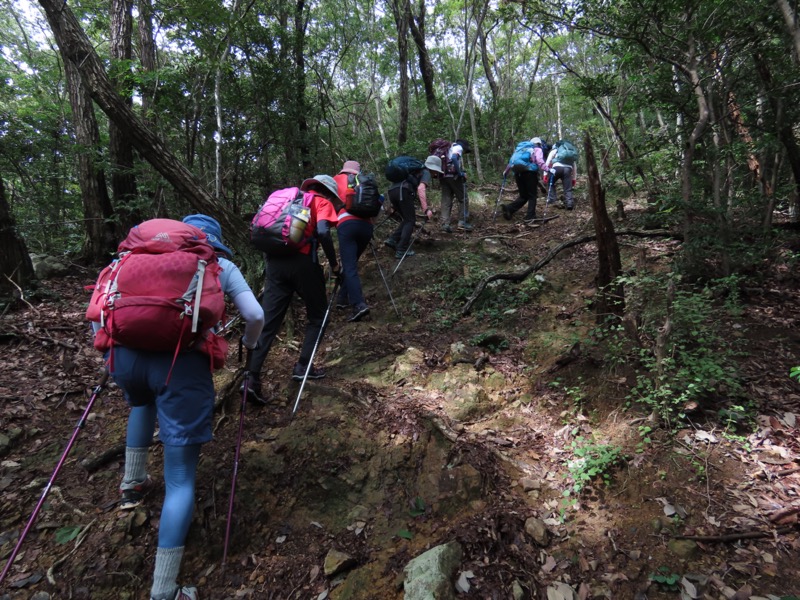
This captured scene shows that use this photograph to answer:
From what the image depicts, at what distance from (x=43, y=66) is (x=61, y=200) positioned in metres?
6.26

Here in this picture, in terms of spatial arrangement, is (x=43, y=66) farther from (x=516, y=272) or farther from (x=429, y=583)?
(x=429, y=583)

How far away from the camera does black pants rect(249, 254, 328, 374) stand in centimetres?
414

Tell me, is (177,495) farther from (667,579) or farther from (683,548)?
(683,548)

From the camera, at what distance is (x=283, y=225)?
3.97 metres

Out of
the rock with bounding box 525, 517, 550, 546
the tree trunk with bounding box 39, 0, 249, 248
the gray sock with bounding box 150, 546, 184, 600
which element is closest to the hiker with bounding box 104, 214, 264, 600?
the gray sock with bounding box 150, 546, 184, 600

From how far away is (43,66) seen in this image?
1370 centimetres

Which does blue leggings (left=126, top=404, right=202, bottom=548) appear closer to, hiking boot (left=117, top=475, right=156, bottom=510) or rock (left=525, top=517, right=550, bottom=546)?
hiking boot (left=117, top=475, right=156, bottom=510)

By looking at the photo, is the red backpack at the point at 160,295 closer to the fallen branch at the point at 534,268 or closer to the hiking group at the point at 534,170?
the fallen branch at the point at 534,268

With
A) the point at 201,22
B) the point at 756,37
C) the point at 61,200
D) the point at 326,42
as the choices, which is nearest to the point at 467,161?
the point at 326,42

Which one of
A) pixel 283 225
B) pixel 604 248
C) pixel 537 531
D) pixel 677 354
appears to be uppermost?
pixel 283 225

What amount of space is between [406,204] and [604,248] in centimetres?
396

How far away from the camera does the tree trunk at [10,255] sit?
6195mm

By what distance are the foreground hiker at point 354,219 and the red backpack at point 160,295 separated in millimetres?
3446

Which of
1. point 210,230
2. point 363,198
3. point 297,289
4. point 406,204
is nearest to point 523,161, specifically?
point 406,204
